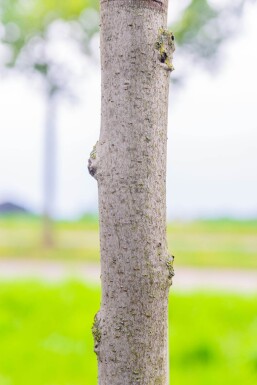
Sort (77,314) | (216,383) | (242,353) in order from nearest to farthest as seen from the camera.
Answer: (216,383) → (242,353) → (77,314)

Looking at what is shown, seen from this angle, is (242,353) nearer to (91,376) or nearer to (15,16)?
(91,376)

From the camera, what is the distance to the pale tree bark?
1375 mm

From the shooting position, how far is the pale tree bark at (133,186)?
138cm

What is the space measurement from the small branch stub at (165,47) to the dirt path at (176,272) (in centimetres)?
567

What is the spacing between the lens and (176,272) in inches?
366

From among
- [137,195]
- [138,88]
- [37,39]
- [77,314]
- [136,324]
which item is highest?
[37,39]

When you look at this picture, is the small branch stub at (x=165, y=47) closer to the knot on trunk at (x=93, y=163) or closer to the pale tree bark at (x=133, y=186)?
the pale tree bark at (x=133, y=186)

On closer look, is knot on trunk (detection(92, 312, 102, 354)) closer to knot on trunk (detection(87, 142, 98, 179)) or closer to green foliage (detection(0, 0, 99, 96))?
knot on trunk (detection(87, 142, 98, 179))

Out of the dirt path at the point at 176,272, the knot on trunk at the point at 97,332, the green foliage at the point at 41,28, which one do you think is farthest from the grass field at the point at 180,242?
the knot on trunk at the point at 97,332

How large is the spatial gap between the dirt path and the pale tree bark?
5.58 m

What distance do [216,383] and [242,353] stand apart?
53 centimetres

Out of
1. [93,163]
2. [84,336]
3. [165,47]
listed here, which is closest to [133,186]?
[93,163]

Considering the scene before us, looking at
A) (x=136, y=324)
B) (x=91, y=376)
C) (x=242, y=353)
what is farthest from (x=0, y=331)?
(x=136, y=324)

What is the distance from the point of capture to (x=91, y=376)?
3.96 meters
